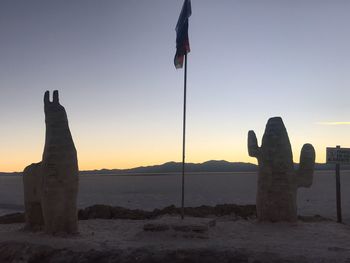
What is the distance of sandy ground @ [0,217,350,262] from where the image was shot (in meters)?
10.5

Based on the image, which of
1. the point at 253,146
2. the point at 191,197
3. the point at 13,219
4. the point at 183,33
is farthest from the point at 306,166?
the point at 191,197

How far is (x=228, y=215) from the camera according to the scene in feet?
58.9

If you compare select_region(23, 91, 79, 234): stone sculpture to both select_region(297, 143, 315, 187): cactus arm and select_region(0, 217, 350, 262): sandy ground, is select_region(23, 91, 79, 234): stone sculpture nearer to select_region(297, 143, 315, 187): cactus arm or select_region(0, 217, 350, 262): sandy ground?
select_region(0, 217, 350, 262): sandy ground

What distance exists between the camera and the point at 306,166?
49.8ft

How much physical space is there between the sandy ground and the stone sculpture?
0.45 metres

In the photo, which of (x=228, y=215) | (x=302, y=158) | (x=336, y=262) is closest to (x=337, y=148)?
(x=302, y=158)

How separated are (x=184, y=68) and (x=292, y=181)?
14.6 ft

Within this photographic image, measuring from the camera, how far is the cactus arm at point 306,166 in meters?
15.2

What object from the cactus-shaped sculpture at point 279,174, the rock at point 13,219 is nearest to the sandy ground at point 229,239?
the cactus-shaped sculpture at point 279,174

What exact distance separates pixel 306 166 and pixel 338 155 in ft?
5.67

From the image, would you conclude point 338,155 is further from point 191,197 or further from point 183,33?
point 191,197

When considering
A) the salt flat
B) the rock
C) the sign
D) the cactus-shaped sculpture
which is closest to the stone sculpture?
the rock

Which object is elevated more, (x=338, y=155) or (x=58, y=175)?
(x=338, y=155)

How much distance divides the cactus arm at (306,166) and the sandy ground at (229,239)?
4.06 feet
